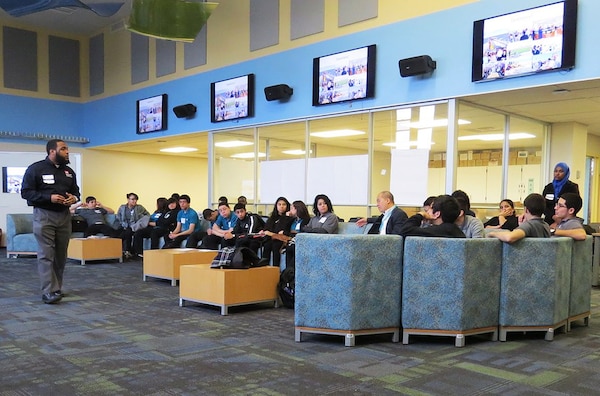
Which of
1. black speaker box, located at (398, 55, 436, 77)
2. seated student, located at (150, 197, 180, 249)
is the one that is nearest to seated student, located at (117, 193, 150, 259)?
seated student, located at (150, 197, 180, 249)

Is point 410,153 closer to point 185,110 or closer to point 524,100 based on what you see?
point 524,100

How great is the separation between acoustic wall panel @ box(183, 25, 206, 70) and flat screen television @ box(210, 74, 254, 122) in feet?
2.34

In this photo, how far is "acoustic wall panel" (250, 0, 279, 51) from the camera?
895 centimetres

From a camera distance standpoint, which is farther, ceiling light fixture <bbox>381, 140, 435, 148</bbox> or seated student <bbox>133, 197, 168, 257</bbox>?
seated student <bbox>133, 197, 168, 257</bbox>

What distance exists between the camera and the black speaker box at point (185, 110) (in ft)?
34.0

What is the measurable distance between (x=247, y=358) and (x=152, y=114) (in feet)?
28.8

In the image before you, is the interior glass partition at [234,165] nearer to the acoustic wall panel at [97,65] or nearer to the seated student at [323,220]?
the seated student at [323,220]

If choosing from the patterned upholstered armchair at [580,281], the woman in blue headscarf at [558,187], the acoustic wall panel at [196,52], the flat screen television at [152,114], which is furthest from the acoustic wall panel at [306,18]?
the patterned upholstered armchair at [580,281]

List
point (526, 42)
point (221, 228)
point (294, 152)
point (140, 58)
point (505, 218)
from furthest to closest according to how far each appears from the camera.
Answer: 1. point (140, 58)
2. point (294, 152)
3. point (221, 228)
4. point (505, 218)
5. point (526, 42)

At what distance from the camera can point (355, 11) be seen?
7.68 meters

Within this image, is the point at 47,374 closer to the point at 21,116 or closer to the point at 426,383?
the point at 426,383

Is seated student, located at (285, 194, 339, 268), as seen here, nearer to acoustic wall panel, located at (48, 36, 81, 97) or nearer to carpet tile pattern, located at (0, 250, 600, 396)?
carpet tile pattern, located at (0, 250, 600, 396)

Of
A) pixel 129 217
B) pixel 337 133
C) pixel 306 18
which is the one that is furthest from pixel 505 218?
pixel 129 217

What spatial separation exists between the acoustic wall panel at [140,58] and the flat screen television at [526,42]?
767 centimetres
